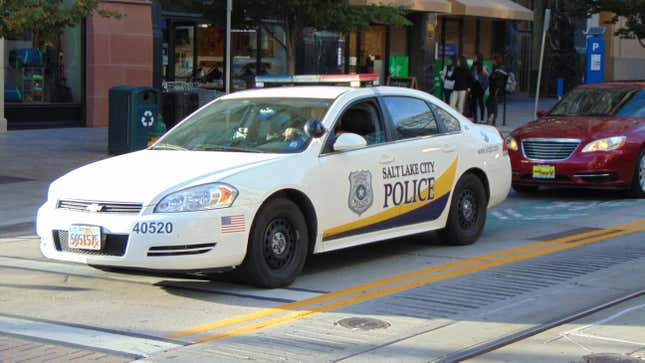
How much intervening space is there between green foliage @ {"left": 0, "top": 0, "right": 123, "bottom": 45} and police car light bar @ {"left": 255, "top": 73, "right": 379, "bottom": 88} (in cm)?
448

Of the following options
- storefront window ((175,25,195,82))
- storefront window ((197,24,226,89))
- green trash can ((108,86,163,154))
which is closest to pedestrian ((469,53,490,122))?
storefront window ((197,24,226,89))

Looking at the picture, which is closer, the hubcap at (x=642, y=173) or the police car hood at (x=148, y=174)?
the police car hood at (x=148, y=174)

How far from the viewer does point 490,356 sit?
20.9ft

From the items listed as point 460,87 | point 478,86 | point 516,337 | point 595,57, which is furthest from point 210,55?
point 516,337

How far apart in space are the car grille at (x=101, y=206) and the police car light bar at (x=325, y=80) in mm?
2867

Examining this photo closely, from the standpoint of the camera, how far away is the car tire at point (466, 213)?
10.1 metres

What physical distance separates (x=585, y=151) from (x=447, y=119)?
431 cm

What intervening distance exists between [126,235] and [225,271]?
85cm

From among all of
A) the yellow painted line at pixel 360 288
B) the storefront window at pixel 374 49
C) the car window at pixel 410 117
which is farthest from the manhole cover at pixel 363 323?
the storefront window at pixel 374 49

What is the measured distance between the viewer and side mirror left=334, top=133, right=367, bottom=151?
336 inches

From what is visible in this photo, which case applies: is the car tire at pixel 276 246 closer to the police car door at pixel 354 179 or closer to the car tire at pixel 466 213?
the police car door at pixel 354 179

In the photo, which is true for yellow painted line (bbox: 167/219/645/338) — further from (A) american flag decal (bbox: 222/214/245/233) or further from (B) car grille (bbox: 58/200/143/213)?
(B) car grille (bbox: 58/200/143/213)

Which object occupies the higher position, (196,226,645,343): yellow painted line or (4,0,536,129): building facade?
(4,0,536,129): building facade

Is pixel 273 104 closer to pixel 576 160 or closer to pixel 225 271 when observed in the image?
pixel 225 271
